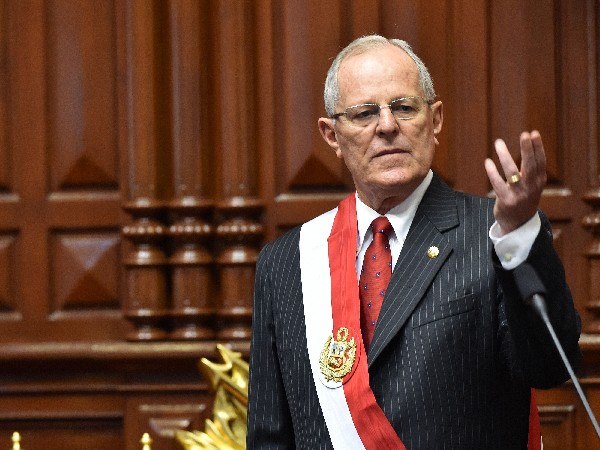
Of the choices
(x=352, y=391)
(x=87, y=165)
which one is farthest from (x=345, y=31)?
(x=352, y=391)

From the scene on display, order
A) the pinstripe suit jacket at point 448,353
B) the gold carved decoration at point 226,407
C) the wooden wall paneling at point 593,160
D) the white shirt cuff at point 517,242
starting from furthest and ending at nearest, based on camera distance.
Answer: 1. the wooden wall paneling at point 593,160
2. the gold carved decoration at point 226,407
3. the pinstripe suit jacket at point 448,353
4. the white shirt cuff at point 517,242

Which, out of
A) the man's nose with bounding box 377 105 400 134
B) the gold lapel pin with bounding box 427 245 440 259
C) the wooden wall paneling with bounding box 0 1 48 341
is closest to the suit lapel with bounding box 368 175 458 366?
the gold lapel pin with bounding box 427 245 440 259

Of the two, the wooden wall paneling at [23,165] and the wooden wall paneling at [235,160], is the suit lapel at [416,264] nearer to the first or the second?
the wooden wall paneling at [235,160]

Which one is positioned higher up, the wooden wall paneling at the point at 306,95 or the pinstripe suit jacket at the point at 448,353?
the wooden wall paneling at the point at 306,95

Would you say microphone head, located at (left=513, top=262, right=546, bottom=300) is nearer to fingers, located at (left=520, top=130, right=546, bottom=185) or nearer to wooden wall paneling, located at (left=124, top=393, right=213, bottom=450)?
fingers, located at (left=520, top=130, right=546, bottom=185)

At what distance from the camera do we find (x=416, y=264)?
1525mm

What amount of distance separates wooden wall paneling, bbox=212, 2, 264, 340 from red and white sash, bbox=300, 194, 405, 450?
0.72m

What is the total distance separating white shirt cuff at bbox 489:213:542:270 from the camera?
3.97ft

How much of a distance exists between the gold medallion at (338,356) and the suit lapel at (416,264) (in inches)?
1.6

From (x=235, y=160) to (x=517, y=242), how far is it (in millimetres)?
1375

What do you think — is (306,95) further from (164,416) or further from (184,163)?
(164,416)

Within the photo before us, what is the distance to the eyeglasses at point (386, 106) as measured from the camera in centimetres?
159

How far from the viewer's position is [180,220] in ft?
8.29

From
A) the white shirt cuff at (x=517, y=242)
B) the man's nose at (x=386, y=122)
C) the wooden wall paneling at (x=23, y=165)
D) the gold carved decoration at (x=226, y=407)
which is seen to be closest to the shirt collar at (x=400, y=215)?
the man's nose at (x=386, y=122)
